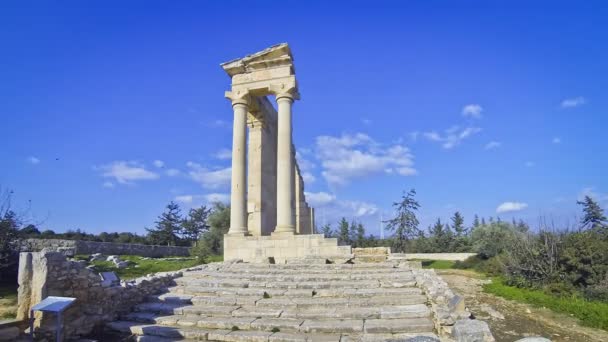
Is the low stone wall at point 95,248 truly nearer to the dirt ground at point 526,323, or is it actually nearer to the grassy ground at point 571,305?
the dirt ground at point 526,323

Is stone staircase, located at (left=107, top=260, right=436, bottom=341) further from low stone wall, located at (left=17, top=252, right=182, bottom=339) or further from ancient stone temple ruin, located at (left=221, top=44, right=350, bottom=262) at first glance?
ancient stone temple ruin, located at (left=221, top=44, right=350, bottom=262)

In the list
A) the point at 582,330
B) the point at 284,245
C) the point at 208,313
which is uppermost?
the point at 284,245

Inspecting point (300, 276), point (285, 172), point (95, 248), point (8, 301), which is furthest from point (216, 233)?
point (300, 276)

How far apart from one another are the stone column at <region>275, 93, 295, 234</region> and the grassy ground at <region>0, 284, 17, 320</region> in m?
9.86

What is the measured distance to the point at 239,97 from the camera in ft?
63.7

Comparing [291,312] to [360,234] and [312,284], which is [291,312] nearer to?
[312,284]

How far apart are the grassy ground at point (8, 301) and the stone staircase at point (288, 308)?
3585 millimetres

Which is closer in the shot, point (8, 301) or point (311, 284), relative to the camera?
point (311, 284)

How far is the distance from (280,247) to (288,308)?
8.39 meters

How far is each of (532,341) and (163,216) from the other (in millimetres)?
60899

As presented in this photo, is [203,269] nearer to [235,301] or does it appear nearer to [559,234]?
[235,301]

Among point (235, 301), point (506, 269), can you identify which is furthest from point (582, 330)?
point (506, 269)

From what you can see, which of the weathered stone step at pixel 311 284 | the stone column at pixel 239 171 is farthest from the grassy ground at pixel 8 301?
the stone column at pixel 239 171

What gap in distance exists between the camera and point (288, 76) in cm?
1897
